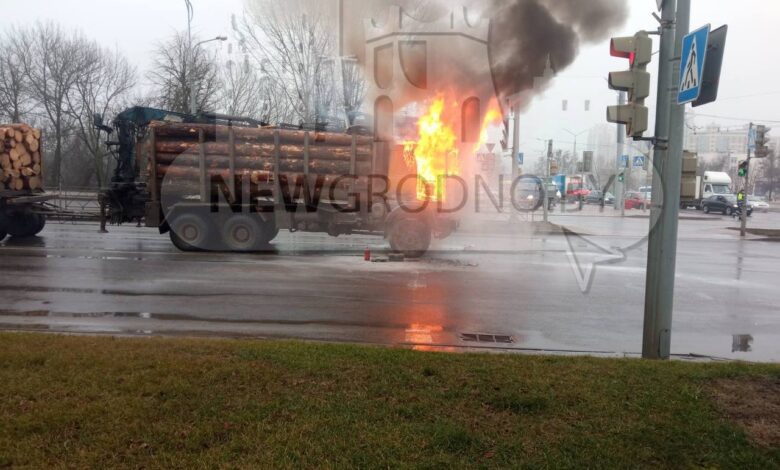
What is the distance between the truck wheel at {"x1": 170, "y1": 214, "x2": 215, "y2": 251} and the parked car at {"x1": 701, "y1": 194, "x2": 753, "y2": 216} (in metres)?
37.5

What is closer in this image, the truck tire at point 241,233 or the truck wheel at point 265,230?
the truck tire at point 241,233

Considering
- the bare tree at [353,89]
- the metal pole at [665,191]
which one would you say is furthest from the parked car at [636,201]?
the metal pole at [665,191]

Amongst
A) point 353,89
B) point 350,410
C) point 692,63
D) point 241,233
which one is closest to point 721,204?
point 353,89

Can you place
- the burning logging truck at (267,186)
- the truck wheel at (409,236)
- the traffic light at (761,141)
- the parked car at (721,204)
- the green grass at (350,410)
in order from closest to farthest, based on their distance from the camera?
the green grass at (350,410)
the truck wheel at (409,236)
the burning logging truck at (267,186)
the traffic light at (761,141)
the parked car at (721,204)

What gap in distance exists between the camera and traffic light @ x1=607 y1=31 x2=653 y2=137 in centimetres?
536

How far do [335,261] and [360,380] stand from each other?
27.5 ft

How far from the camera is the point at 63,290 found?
8.76 metres

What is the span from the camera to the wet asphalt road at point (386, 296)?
6828mm

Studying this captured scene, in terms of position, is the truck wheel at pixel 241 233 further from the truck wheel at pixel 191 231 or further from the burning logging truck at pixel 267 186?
the truck wheel at pixel 191 231

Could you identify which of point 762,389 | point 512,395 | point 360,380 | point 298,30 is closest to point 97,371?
point 360,380

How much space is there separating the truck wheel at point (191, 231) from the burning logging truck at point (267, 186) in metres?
0.02

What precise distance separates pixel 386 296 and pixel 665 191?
4.60m

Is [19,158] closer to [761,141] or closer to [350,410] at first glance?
[350,410]

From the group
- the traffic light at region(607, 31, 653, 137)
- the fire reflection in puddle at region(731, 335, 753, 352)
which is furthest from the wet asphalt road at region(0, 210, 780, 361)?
the traffic light at region(607, 31, 653, 137)
